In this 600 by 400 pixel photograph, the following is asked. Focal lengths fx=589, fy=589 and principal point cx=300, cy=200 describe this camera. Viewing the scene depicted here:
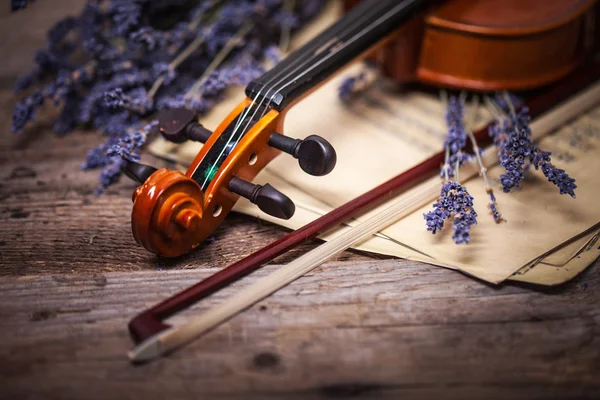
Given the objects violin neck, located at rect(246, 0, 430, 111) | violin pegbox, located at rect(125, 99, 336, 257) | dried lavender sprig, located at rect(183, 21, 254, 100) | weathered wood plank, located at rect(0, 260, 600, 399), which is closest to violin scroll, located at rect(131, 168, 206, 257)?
violin pegbox, located at rect(125, 99, 336, 257)

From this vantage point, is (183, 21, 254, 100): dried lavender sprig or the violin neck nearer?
the violin neck

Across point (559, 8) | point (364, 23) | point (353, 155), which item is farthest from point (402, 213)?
point (559, 8)

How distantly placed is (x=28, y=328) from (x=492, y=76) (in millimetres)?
1086

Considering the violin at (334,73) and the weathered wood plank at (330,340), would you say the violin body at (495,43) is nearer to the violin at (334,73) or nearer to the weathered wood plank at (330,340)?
the violin at (334,73)

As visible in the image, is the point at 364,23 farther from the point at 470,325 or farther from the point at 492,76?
the point at 470,325

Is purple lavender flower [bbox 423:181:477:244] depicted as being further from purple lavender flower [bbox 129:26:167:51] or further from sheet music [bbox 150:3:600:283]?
purple lavender flower [bbox 129:26:167:51]

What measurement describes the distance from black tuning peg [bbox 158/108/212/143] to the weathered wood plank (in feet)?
0.83

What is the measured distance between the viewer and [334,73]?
1213mm

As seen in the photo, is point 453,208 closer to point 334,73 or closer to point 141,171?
point 334,73

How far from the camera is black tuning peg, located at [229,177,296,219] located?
0.96 metres

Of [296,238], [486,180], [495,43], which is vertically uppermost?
[495,43]

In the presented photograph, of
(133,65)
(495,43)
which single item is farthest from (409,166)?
(133,65)

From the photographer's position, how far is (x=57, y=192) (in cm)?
126

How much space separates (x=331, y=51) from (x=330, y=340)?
60 centimetres
